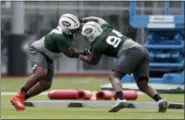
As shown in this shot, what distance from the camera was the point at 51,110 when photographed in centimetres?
1298

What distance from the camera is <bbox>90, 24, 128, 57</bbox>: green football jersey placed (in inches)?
432

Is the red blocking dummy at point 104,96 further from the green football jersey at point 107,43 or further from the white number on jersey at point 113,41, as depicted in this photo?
the white number on jersey at point 113,41

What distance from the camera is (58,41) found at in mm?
11711

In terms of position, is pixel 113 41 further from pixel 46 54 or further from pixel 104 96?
pixel 104 96

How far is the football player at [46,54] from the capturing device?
1148 cm

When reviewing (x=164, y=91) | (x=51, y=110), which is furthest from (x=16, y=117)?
(x=164, y=91)

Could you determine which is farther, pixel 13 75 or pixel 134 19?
pixel 13 75

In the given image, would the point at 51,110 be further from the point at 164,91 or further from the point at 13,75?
the point at 13,75

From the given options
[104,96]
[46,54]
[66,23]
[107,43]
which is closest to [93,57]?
[107,43]

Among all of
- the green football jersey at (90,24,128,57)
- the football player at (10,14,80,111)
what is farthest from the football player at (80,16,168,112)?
the football player at (10,14,80,111)

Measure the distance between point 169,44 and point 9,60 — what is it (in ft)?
41.1

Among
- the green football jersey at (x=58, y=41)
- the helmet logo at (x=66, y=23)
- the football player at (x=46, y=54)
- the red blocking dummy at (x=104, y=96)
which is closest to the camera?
the helmet logo at (x=66, y=23)

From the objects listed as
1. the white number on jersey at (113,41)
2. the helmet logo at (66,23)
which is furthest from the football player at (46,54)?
the white number on jersey at (113,41)

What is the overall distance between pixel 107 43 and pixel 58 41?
1100 mm
